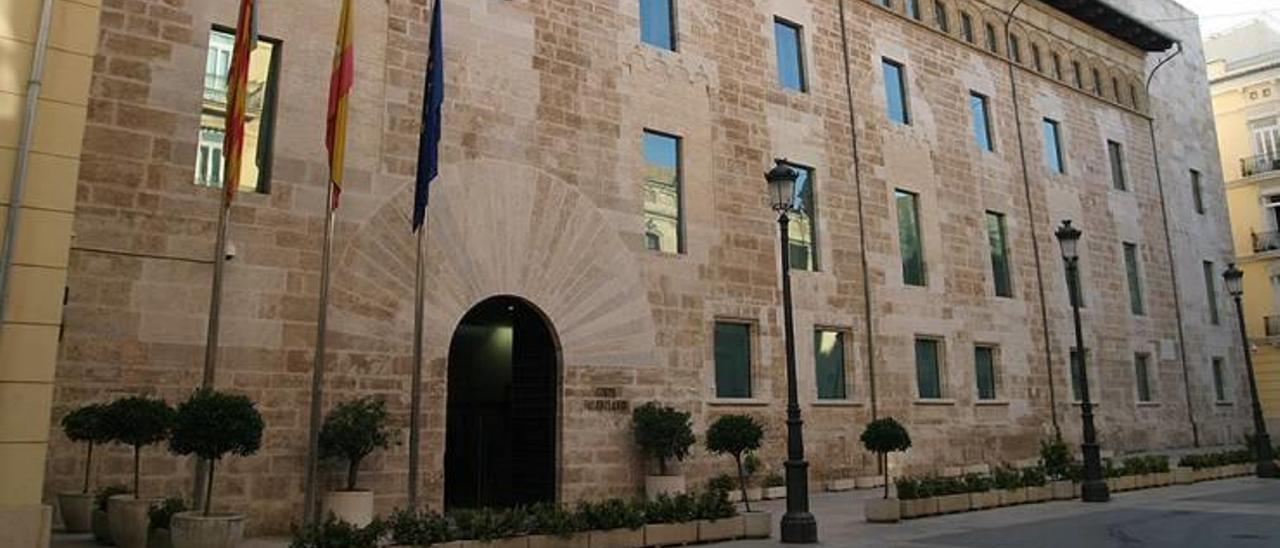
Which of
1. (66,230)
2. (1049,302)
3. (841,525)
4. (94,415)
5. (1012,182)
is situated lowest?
(841,525)

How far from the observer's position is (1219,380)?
3412 cm

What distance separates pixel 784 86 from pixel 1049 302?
470 inches

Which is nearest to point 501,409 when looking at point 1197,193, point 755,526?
point 755,526

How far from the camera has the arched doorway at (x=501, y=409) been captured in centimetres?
1586

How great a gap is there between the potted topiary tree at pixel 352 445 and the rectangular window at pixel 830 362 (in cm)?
1066

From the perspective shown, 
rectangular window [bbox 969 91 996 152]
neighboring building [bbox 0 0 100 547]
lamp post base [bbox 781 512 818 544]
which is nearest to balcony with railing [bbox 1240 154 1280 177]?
rectangular window [bbox 969 91 996 152]

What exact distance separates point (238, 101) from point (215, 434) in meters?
4.37

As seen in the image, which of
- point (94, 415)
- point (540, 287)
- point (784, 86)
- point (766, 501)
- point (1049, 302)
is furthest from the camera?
point (1049, 302)

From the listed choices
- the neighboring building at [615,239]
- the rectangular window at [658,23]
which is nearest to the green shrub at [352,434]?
the neighboring building at [615,239]

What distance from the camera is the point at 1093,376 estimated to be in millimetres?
27312

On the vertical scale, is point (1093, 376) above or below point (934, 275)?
below

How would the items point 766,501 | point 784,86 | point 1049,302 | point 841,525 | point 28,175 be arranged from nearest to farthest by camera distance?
point 28,175
point 841,525
point 766,501
point 784,86
point 1049,302

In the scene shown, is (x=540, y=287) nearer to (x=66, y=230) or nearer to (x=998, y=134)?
(x=66, y=230)

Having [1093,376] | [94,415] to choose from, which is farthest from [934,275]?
[94,415]
